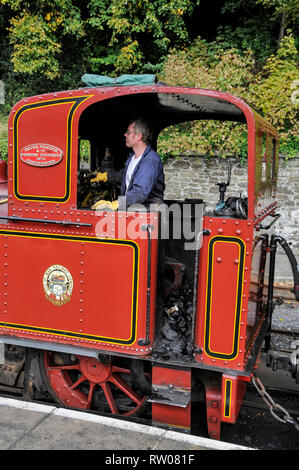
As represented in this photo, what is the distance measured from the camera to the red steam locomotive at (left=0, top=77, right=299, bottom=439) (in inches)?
129

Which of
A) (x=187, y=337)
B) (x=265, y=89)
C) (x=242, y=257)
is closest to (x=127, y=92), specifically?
(x=242, y=257)

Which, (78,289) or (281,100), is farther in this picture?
(281,100)

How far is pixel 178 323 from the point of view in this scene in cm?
385

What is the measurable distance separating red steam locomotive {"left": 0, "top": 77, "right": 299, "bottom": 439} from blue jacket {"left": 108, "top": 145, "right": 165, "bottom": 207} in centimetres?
22

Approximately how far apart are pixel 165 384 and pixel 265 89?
10.5 m

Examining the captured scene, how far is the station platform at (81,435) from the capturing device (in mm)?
3023

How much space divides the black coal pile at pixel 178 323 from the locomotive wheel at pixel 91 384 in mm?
498

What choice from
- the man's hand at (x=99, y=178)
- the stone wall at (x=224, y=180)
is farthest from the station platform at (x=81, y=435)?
the stone wall at (x=224, y=180)

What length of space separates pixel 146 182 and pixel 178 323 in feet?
4.16
